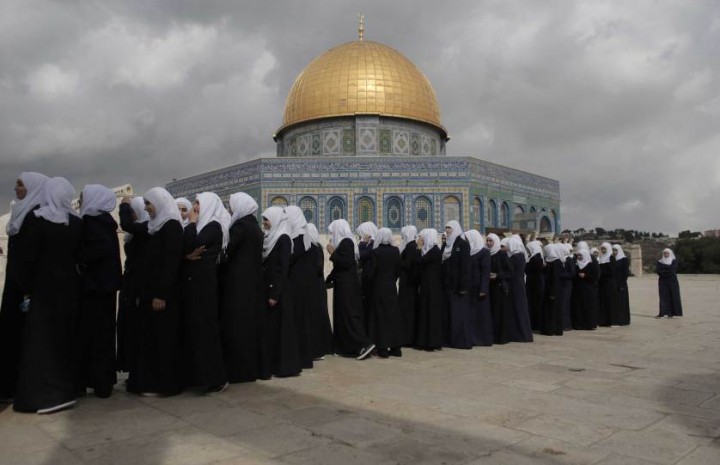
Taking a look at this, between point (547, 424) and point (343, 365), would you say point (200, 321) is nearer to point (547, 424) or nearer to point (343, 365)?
point (343, 365)

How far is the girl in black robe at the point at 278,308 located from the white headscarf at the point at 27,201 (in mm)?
1732

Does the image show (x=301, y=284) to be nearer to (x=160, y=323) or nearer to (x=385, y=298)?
(x=385, y=298)

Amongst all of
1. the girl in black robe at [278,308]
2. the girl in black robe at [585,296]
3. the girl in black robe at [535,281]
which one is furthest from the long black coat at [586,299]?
the girl in black robe at [278,308]

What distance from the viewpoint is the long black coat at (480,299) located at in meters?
6.61

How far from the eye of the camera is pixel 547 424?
317 cm

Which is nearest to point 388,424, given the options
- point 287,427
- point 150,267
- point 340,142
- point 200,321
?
point 287,427

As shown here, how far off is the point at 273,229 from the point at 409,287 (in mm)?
1987

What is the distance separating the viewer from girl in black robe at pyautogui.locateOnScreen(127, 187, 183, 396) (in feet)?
13.1

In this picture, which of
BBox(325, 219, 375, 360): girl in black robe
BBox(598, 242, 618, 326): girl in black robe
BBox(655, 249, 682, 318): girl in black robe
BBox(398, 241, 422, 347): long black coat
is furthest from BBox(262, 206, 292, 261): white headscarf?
BBox(655, 249, 682, 318): girl in black robe

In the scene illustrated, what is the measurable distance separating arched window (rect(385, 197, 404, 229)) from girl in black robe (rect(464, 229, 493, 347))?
1864cm

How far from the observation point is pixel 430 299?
6172 mm

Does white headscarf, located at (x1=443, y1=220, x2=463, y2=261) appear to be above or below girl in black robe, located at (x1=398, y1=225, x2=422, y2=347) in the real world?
above

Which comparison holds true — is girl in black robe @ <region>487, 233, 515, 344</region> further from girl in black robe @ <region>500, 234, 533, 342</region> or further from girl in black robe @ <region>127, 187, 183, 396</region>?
girl in black robe @ <region>127, 187, 183, 396</region>

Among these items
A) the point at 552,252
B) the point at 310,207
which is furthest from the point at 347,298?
the point at 310,207
